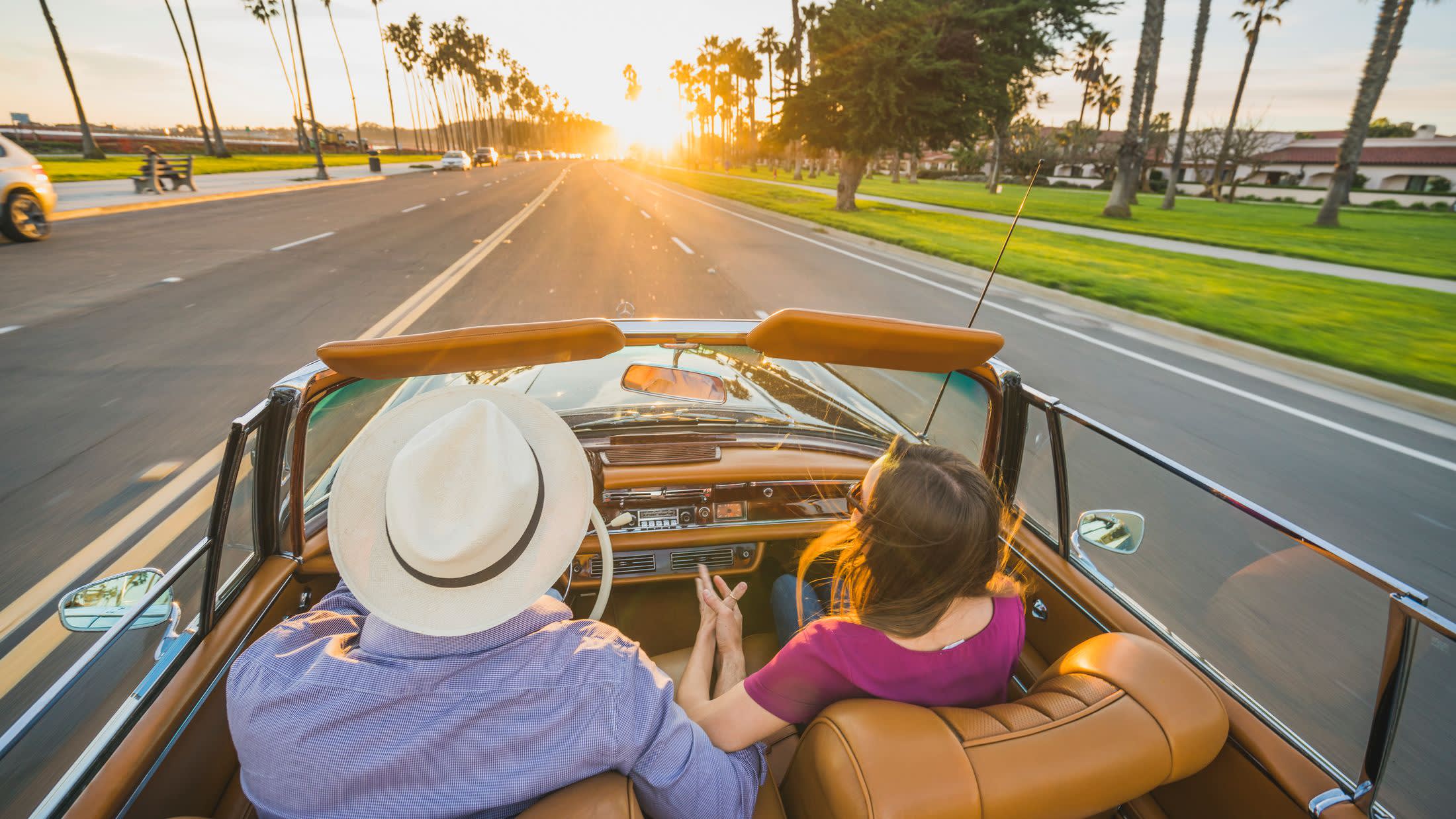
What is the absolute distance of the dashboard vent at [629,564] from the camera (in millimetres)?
2764

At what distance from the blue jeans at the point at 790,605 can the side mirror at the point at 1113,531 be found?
0.92m

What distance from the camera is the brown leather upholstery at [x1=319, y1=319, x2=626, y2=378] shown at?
160 centimetres

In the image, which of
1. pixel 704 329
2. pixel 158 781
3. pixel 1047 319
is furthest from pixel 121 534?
pixel 1047 319

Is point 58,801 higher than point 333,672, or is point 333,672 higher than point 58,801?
point 333,672

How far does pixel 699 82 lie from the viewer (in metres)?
116

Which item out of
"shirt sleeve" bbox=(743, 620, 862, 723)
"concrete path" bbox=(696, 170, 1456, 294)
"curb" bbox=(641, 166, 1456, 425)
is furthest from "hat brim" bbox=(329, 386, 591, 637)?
"concrete path" bbox=(696, 170, 1456, 294)

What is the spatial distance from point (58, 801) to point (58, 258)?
15317mm

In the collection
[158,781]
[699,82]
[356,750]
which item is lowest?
[158,781]

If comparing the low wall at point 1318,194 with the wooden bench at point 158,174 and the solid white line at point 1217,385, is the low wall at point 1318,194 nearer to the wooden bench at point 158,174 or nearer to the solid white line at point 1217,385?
the solid white line at point 1217,385

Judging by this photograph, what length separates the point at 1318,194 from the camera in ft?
198

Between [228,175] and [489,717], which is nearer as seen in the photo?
[489,717]

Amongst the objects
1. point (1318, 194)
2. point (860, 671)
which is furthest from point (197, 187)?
point (1318, 194)

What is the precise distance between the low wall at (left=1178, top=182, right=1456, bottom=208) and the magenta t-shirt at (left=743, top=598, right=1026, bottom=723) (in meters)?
70.5

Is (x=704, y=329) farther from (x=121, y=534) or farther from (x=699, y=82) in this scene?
(x=699, y=82)
